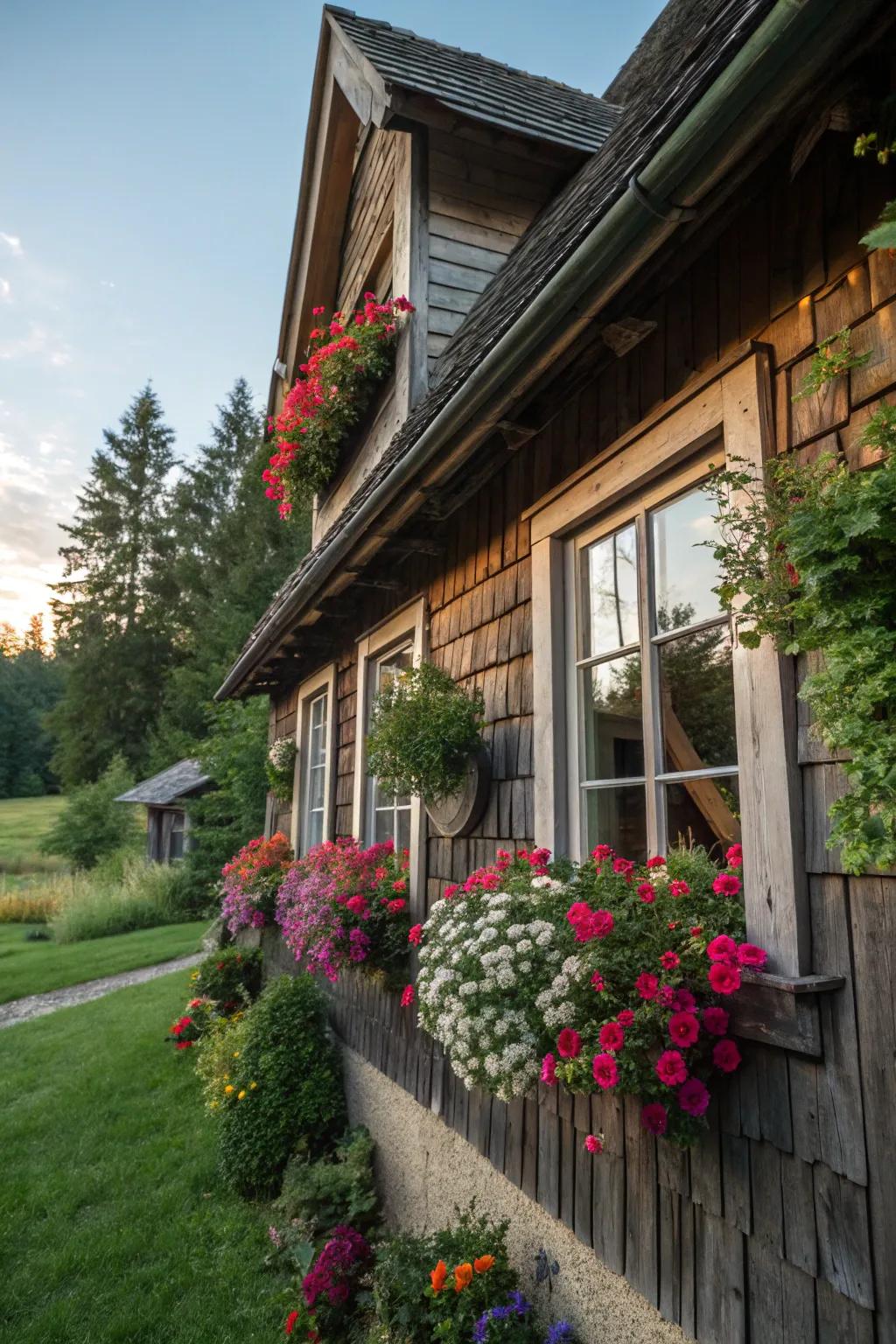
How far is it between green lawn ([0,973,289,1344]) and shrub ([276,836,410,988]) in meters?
1.50

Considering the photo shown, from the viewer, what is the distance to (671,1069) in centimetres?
161

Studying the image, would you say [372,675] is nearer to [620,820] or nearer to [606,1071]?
[620,820]

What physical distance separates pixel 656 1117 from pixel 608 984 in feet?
0.95

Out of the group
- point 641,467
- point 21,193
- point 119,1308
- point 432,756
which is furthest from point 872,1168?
point 21,193

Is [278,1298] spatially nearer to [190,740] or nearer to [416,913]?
[416,913]

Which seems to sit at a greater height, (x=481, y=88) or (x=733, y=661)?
(x=481, y=88)

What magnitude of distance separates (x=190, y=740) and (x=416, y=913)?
19.7m

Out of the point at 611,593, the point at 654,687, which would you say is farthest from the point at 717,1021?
the point at 611,593

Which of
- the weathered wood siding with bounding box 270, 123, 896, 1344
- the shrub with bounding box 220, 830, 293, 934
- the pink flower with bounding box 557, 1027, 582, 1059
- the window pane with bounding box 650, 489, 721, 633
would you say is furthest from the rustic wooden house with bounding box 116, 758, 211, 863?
the pink flower with bounding box 557, 1027, 582, 1059

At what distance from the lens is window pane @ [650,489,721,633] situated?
2.10 meters

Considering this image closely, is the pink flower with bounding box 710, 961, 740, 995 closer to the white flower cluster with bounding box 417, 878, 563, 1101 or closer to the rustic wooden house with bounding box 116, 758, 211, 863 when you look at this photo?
the white flower cluster with bounding box 417, 878, 563, 1101

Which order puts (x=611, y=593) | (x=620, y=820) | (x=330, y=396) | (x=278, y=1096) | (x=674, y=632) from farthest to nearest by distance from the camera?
(x=330, y=396)
(x=278, y=1096)
(x=611, y=593)
(x=620, y=820)
(x=674, y=632)

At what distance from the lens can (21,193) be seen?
25.9 ft

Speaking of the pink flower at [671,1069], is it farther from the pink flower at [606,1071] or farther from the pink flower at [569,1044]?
the pink flower at [569,1044]
